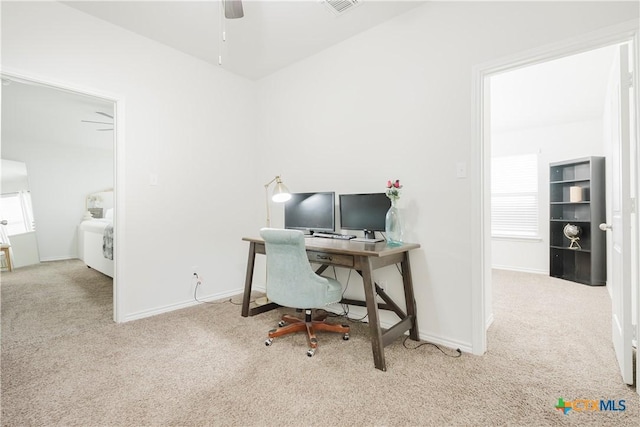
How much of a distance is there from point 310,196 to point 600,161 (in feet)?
14.0

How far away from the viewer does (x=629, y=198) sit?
1643mm

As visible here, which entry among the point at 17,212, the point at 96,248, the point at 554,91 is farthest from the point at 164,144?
the point at 554,91

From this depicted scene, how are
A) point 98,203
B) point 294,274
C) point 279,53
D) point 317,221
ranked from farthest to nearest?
1. point 98,203
2. point 279,53
3. point 317,221
4. point 294,274

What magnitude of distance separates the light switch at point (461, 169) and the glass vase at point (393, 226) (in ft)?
1.55

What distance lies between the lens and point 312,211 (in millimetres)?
2811

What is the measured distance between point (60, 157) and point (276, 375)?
21.6 feet

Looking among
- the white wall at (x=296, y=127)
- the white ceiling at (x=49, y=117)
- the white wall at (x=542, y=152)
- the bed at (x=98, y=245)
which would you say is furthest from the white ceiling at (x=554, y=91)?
the bed at (x=98, y=245)

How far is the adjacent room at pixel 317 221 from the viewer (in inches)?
64.1

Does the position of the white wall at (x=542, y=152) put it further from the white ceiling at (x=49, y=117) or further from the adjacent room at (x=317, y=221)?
the white ceiling at (x=49, y=117)

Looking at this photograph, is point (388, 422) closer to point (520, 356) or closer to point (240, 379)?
point (240, 379)

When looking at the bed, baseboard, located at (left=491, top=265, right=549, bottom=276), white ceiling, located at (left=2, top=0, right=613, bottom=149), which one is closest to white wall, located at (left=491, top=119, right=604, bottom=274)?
baseboard, located at (left=491, top=265, right=549, bottom=276)

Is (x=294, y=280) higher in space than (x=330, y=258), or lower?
lower

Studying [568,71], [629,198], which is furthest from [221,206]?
[568,71]

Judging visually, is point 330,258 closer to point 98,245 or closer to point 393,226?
point 393,226
